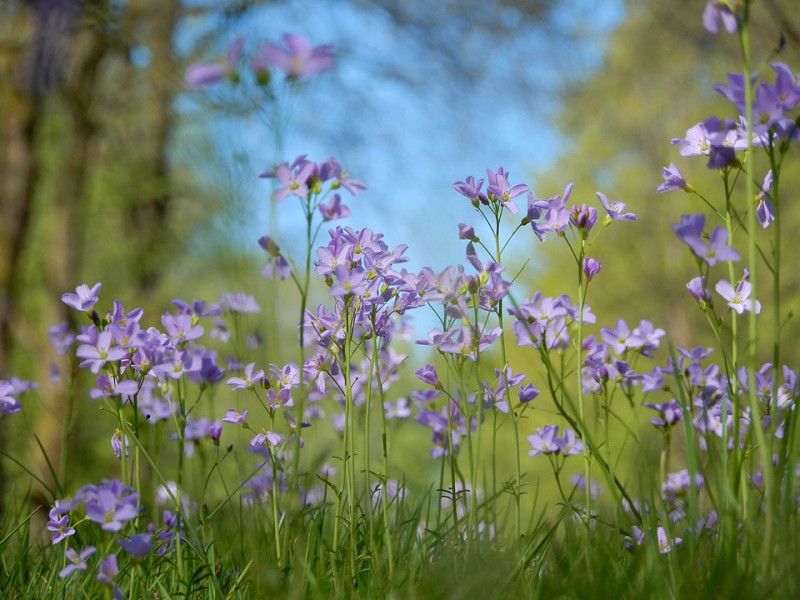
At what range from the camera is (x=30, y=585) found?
1939 mm

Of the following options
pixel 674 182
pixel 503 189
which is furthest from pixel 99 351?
pixel 674 182

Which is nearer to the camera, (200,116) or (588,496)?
(588,496)

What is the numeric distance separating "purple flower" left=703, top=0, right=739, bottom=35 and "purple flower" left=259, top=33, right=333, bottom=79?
2.32ft

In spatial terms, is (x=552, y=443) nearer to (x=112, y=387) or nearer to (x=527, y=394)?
(x=527, y=394)

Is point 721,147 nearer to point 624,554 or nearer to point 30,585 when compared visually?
point 624,554

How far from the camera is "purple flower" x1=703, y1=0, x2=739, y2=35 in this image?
1413 millimetres

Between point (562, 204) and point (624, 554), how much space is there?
33.6 inches

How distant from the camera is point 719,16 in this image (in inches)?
56.7

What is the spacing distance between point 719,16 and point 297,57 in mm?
790

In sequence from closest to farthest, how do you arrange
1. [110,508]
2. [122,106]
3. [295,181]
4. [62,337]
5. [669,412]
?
[110,508], [295,181], [669,412], [62,337], [122,106]

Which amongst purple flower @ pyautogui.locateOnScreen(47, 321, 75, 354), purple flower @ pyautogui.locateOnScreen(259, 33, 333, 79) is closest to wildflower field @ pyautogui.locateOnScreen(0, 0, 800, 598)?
purple flower @ pyautogui.locateOnScreen(259, 33, 333, 79)

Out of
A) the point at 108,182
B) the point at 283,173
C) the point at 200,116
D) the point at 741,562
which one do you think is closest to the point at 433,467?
the point at 741,562

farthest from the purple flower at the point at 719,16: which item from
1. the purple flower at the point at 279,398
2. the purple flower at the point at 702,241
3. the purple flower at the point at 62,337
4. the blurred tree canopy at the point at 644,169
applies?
the blurred tree canopy at the point at 644,169

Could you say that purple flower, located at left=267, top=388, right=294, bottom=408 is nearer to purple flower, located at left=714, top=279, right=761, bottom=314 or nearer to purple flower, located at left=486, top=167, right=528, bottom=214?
purple flower, located at left=486, top=167, right=528, bottom=214
